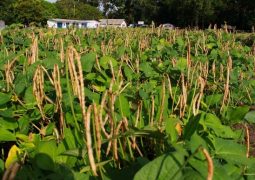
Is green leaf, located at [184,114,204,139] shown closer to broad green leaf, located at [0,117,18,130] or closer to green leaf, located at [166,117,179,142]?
green leaf, located at [166,117,179,142]

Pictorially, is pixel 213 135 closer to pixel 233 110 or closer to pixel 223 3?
pixel 233 110

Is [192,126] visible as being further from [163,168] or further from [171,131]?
[163,168]

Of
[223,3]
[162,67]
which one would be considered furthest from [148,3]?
[162,67]

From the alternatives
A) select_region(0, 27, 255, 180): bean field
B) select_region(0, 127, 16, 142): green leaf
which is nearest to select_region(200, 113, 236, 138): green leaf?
select_region(0, 27, 255, 180): bean field

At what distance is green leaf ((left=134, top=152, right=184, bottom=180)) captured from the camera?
3.35ft

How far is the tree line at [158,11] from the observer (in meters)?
59.0

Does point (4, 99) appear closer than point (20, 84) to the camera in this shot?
Yes

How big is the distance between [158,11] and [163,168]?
268 ft

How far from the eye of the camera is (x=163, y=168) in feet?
3.36

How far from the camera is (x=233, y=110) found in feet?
7.09

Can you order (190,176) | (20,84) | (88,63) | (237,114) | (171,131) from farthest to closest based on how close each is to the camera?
1. (88,63)
2. (20,84)
3. (237,114)
4. (171,131)
5. (190,176)

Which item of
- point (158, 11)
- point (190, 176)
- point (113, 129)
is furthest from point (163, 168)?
point (158, 11)

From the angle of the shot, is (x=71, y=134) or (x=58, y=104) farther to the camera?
(x=58, y=104)

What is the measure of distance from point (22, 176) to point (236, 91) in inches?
92.8
